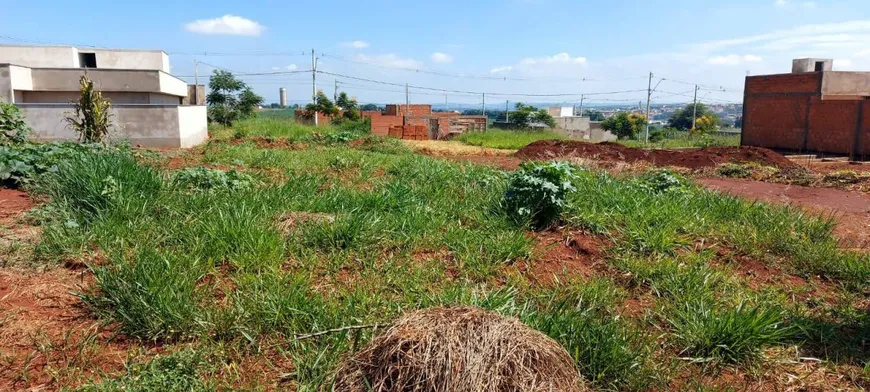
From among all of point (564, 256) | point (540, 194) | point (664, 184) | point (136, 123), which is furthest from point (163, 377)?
point (136, 123)

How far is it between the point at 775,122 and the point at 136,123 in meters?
22.6

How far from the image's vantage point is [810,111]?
20484 mm

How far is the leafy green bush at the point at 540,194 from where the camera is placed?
5465 millimetres

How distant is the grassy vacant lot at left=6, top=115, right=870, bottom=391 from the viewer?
10.3 ft

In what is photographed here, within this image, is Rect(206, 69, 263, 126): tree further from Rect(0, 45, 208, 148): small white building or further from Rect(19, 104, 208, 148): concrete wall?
Rect(19, 104, 208, 148): concrete wall

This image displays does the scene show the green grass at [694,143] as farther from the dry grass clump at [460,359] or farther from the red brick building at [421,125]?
the dry grass clump at [460,359]

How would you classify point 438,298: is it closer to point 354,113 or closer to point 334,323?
point 334,323

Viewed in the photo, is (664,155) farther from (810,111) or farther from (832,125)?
(810,111)

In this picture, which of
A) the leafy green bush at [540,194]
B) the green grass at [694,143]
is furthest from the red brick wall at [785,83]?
the leafy green bush at [540,194]

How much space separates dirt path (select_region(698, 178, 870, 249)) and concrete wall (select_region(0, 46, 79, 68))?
106 ft

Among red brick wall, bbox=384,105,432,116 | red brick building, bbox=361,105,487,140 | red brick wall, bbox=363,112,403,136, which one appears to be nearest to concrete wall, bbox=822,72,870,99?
red brick building, bbox=361,105,487,140

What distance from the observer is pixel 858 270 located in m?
4.81

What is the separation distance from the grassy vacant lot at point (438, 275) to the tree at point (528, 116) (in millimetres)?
34900

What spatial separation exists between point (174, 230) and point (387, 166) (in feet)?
17.7
